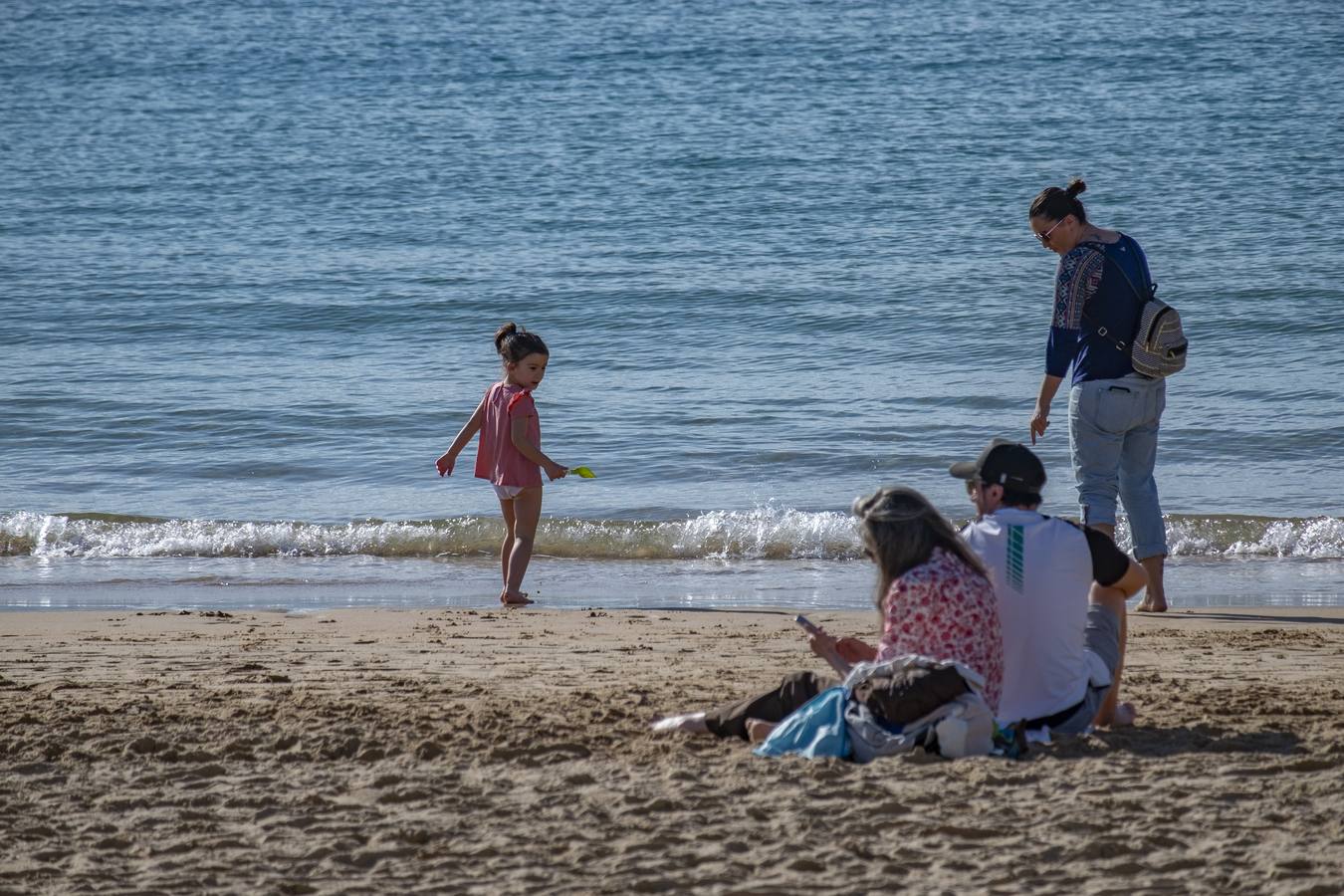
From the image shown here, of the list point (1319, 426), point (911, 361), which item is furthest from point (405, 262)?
point (1319, 426)

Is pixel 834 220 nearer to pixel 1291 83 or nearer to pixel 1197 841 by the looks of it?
pixel 1291 83

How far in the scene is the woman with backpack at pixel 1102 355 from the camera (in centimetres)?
603

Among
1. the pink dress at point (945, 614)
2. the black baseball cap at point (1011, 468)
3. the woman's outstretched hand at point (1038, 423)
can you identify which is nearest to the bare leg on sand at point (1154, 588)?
the woman's outstretched hand at point (1038, 423)

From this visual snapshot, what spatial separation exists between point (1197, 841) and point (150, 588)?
6.22 meters

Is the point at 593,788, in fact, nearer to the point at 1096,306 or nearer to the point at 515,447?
the point at 1096,306

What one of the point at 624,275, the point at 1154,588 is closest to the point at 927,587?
the point at 1154,588

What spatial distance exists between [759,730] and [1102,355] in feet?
8.65

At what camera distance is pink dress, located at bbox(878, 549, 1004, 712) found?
157 inches

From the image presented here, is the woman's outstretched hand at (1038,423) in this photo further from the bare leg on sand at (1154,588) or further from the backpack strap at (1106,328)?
the bare leg on sand at (1154,588)

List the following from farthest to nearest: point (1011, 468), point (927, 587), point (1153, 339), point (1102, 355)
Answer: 1. point (1102, 355)
2. point (1153, 339)
3. point (1011, 468)
4. point (927, 587)

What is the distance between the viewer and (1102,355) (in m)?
6.13

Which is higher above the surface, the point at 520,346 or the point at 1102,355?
the point at 520,346

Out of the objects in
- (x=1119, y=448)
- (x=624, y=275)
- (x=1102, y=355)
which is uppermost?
(x=624, y=275)

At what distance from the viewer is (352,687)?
5277 mm
